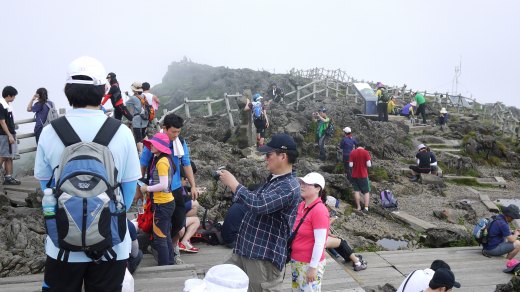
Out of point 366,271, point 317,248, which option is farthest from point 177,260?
point 366,271

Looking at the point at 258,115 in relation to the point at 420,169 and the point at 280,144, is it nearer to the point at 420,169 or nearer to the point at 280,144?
the point at 420,169

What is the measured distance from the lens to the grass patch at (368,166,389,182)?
48.4 ft

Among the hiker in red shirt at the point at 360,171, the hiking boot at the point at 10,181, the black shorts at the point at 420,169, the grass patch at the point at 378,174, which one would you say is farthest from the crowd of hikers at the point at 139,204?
the black shorts at the point at 420,169

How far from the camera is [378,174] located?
15000 millimetres

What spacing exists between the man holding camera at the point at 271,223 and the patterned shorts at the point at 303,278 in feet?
1.86

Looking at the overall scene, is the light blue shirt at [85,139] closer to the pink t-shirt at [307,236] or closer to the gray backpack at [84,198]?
the gray backpack at [84,198]

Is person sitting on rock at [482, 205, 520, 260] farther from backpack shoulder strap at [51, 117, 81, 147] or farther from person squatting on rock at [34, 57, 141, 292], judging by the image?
backpack shoulder strap at [51, 117, 81, 147]

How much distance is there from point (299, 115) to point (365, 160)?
29.4 ft

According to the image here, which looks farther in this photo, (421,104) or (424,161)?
(421,104)

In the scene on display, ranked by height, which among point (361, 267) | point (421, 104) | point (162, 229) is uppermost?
point (162, 229)

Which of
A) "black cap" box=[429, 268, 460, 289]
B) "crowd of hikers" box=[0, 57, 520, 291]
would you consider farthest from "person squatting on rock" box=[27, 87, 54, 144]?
"black cap" box=[429, 268, 460, 289]

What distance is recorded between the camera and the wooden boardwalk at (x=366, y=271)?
4.48 m

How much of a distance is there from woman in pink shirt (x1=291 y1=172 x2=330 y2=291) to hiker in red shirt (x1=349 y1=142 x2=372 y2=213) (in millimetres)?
6888

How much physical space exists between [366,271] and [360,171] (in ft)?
16.2
